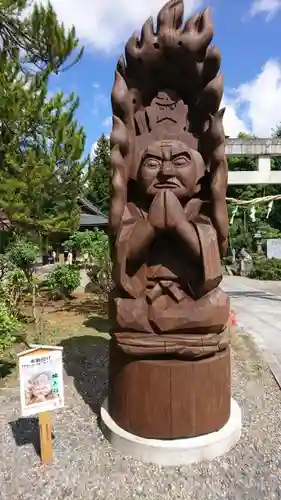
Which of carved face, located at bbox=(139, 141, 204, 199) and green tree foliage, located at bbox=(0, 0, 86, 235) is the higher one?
green tree foliage, located at bbox=(0, 0, 86, 235)

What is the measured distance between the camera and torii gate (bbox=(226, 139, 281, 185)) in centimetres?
1213

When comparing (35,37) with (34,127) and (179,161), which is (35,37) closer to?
(34,127)

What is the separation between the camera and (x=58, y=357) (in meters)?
3.43

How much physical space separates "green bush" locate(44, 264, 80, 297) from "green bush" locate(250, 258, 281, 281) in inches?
346

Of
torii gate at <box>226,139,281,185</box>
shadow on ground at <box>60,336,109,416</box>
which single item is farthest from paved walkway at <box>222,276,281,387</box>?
torii gate at <box>226,139,281,185</box>

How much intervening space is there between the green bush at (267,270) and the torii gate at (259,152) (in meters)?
5.31

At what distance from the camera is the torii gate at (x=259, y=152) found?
12133 millimetres

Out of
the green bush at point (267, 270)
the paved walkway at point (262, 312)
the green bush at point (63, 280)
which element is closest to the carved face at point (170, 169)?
the paved walkway at point (262, 312)

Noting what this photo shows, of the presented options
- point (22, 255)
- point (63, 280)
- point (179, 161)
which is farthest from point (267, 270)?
point (179, 161)

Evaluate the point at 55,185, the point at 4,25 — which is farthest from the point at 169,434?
the point at 4,25

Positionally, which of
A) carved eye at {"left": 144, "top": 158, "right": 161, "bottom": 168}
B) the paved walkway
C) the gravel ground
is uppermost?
carved eye at {"left": 144, "top": 158, "right": 161, "bottom": 168}

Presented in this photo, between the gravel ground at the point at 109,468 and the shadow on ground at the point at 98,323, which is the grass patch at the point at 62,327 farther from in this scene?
the gravel ground at the point at 109,468

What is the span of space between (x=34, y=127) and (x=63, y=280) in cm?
401

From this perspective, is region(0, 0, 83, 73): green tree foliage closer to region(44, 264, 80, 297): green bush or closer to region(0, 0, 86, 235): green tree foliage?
region(0, 0, 86, 235): green tree foliage
